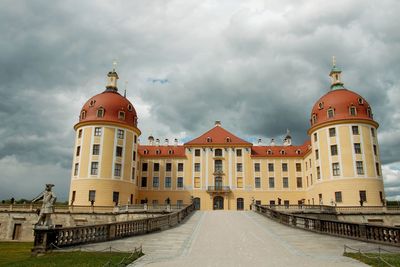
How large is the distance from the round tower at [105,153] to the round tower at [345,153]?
78.0 ft

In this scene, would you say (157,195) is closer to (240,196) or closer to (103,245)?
(240,196)

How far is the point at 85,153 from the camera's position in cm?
4028

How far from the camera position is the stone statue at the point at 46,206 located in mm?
12367

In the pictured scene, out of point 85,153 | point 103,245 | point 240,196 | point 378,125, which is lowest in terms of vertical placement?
point 103,245

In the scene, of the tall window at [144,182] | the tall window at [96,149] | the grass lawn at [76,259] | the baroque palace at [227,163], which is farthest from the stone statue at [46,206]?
the tall window at [144,182]

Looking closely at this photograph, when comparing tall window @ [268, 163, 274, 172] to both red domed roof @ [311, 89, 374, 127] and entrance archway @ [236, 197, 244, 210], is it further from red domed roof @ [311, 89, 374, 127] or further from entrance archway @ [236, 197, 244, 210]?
red domed roof @ [311, 89, 374, 127]

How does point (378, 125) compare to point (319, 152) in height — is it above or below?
above

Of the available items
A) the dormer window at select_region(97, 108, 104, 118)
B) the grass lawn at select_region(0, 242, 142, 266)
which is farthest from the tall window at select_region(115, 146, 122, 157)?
the grass lawn at select_region(0, 242, 142, 266)

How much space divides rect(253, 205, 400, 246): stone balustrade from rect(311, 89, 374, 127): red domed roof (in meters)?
22.5

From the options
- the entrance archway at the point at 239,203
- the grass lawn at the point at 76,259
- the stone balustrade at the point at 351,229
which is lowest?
the grass lawn at the point at 76,259

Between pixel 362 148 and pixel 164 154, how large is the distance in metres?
28.1

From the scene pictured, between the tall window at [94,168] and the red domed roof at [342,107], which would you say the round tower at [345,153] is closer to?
the red domed roof at [342,107]

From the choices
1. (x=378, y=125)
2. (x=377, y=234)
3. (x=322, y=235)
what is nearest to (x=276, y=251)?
(x=377, y=234)

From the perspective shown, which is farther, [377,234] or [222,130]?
[222,130]
